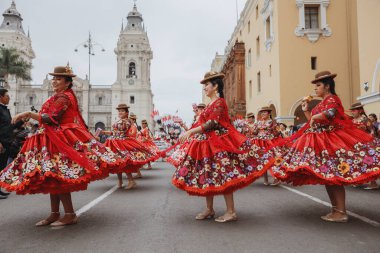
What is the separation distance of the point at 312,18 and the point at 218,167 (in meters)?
19.6

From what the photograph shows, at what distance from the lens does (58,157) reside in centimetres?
481

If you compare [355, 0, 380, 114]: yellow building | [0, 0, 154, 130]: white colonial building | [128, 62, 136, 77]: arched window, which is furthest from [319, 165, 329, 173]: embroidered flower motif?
[128, 62, 136, 77]: arched window

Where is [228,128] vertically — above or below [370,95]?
below

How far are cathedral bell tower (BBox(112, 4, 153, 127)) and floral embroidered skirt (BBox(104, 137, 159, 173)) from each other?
252 feet

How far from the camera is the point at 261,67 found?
82.6 feet

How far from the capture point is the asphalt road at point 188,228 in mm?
4016

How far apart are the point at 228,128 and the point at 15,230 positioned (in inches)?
128

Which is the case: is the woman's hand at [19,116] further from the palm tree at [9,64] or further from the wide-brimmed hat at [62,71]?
the palm tree at [9,64]

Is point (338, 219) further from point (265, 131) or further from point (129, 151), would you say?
point (129, 151)

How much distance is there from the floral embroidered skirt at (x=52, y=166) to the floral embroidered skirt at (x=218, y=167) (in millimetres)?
1263

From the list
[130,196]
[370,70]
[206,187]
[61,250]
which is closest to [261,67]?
[370,70]

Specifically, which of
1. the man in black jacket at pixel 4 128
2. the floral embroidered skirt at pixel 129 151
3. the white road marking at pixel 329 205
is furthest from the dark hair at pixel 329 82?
the man in black jacket at pixel 4 128

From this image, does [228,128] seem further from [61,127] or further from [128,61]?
[128,61]

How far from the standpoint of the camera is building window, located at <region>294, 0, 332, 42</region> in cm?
2142
